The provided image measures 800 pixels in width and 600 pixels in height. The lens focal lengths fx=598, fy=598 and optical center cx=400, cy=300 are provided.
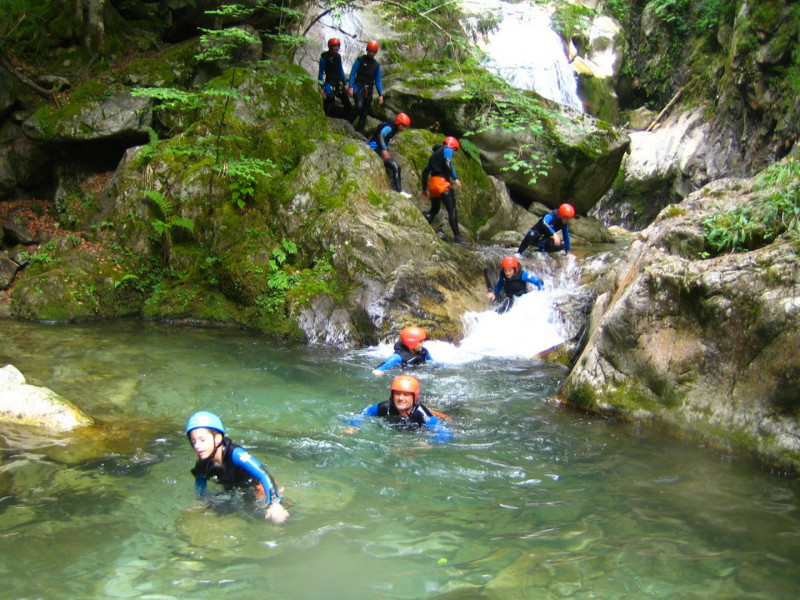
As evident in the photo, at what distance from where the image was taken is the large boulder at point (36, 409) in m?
5.91

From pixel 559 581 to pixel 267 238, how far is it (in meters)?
8.94

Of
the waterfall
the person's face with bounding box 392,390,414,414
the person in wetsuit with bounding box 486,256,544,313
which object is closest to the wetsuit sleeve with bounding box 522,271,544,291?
the person in wetsuit with bounding box 486,256,544,313

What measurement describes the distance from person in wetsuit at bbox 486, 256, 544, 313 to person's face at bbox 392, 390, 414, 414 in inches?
218

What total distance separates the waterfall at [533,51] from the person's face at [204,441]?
18315 mm

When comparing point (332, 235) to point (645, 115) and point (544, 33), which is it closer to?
point (544, 33)

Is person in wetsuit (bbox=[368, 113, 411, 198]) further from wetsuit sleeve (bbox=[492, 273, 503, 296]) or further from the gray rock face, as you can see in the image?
the gray rock face

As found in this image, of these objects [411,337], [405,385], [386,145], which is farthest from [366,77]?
[405,385]

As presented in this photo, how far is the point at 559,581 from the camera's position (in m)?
3.65

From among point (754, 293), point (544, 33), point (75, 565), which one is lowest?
point (75, 565)

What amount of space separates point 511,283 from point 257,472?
304 inches

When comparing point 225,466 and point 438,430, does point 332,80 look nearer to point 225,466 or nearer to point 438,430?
point 438,430

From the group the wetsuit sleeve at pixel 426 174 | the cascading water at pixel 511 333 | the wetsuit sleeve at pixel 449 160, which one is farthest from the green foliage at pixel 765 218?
the wetsuit sleeve at pixel 426 174

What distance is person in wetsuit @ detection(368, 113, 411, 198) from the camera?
13766 mm

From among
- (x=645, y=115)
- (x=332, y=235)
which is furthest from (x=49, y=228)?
(x=645, y=115)
